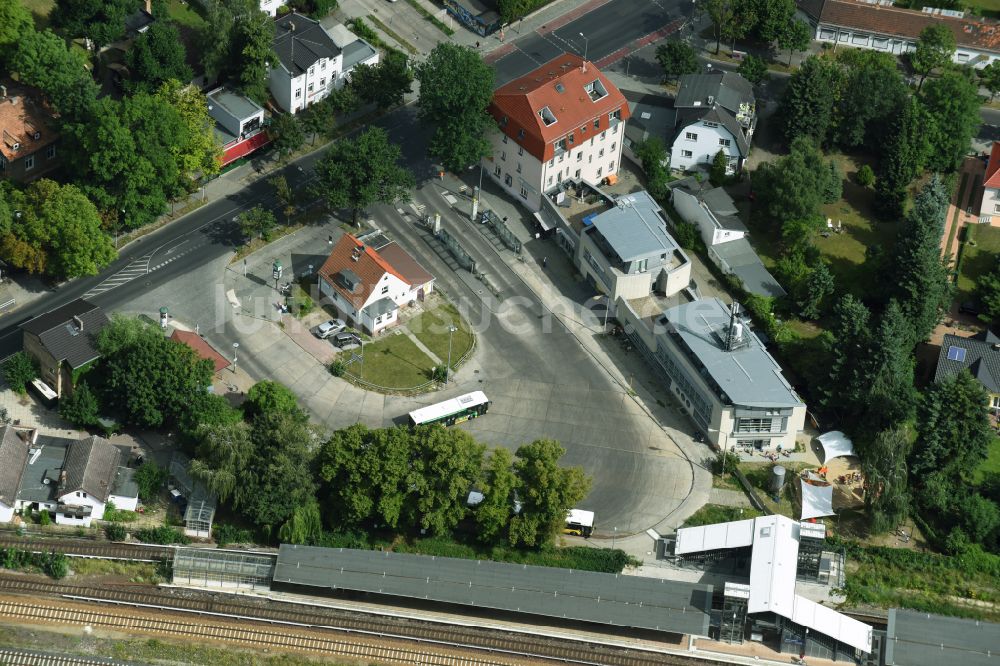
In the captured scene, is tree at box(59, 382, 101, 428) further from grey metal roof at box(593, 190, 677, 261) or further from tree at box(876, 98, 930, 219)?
tree at box(876, 98, 930, 219)

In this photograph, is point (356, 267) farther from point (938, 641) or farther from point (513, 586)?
point (938, 641)

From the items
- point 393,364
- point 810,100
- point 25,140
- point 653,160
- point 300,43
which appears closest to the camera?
point 393,364

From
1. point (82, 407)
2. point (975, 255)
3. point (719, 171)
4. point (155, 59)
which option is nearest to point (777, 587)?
point (975, 255)

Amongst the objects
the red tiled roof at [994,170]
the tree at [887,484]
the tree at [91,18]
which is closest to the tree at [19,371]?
the tree at [91,18]

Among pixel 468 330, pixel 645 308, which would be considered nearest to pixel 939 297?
pixel 645 308

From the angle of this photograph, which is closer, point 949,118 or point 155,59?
point 155,59

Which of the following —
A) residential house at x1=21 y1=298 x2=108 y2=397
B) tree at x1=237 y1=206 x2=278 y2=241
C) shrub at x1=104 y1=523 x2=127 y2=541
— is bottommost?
shrub at x1=104 y1=523 x2=127 y2=541

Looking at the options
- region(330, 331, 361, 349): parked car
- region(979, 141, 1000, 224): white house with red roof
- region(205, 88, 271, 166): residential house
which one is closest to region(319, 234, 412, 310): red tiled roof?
region(330, 331, 361, 349): parked car
